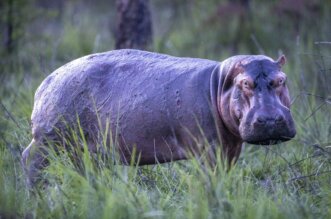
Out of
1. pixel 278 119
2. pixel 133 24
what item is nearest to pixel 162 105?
pixel 278 119

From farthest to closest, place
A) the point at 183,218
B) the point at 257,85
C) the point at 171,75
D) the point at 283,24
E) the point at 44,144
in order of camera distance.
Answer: the point at 283,24 < the point at 44,144 < the point at 171,75 < the point at 257,85 < the point at 183,218

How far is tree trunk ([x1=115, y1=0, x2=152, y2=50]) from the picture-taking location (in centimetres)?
746

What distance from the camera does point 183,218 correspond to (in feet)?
11.4

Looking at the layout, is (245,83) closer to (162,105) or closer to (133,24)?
(162,105)

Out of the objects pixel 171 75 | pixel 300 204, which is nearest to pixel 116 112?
pixel 171 75

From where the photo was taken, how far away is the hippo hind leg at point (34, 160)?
171 inches

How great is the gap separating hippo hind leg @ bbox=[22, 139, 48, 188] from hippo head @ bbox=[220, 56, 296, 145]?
1315 millimetres

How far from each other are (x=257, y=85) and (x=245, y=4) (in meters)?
6.80

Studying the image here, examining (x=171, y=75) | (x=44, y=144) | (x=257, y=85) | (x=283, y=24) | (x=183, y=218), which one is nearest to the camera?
(x=183, y=218)

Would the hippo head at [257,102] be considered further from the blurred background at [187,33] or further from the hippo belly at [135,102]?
the blurred background at [187,33]

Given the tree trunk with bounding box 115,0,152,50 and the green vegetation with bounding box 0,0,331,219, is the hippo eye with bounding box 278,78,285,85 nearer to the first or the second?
the green vegetation with bounding box 0,0,331,219

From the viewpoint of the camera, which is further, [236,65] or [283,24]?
[283,24]

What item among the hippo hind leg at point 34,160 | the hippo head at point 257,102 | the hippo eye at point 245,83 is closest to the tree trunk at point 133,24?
the hippo hind leg at point 34,160

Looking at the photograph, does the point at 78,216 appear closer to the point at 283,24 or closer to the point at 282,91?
the point at 282,91
